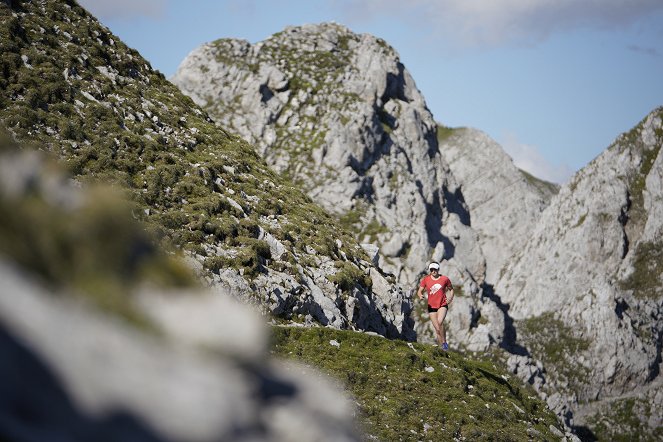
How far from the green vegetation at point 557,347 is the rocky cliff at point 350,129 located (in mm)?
16452

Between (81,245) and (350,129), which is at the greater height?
(350,129)

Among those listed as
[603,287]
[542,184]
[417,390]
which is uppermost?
[542,184]

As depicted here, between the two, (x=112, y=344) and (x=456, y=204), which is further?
Answer: (x=456, y=204)

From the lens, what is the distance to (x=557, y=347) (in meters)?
110

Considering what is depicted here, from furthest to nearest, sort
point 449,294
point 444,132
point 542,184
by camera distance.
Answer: point 444,132 → point 542,184 → point 449,294

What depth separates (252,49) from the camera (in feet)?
350

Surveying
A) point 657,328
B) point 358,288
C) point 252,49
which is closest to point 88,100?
point 358,288

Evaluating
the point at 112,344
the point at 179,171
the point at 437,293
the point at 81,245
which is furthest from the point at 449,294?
the point at 112,344

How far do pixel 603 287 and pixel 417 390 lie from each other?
352 feet

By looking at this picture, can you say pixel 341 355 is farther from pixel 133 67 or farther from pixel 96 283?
pixel 133 67

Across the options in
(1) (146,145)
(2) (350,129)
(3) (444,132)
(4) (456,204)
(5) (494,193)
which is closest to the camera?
(1) (146,145)

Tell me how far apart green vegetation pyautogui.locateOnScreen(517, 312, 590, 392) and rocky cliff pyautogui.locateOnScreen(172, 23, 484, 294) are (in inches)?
648

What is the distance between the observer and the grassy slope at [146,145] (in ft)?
75.8

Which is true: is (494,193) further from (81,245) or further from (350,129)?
(81,245)
